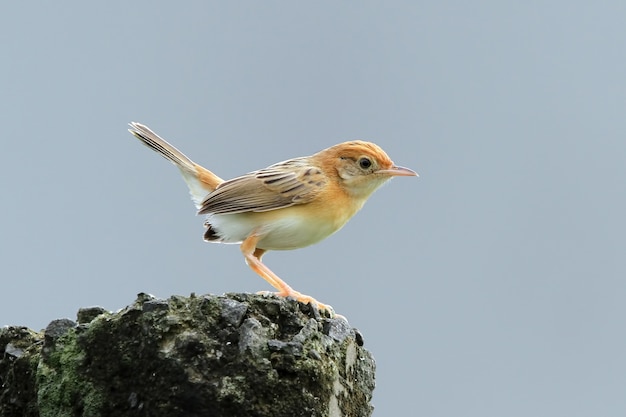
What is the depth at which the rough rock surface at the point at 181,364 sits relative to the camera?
12.5ft

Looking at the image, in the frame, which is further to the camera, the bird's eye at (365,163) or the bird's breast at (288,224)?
A: the bird's eye at (365,163)

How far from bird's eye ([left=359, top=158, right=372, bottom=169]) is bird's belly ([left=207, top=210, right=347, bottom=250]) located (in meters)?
0.54

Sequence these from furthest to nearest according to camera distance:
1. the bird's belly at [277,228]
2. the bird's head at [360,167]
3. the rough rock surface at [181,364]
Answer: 1. the bird's head at [360,167]
2. the bird's belly at [277,228]
3. the rough rock surface at [181,364]

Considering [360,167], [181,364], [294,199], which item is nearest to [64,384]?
[181,364]

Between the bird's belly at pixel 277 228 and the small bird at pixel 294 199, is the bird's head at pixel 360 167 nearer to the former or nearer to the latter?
the small bird at pixel 294 199

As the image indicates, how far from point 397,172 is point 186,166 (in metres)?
2.01

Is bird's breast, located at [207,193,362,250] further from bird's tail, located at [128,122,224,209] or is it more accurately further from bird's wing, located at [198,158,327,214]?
bird's tail, located at [128,122,224,209]

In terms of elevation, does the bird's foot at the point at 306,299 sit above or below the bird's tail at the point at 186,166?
below

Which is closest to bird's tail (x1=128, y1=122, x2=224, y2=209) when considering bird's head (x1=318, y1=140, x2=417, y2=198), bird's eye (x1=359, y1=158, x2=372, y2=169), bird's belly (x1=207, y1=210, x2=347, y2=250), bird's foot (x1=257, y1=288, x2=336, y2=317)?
bird's belly (x1=207, y1=210, x2=347, y2=250)

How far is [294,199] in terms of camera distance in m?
7.17

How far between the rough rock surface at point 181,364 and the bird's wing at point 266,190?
9.68ft

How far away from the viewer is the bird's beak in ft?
24.7

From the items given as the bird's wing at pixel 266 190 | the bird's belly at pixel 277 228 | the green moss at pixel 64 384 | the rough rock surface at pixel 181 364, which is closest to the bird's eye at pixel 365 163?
the bird's wing at pixel 266 190

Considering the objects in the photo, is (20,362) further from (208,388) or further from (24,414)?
(208,388)
